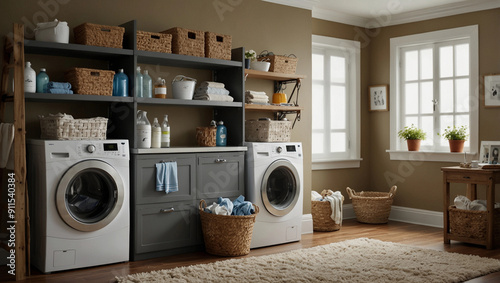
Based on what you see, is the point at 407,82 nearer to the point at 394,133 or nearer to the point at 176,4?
the point at 394,133

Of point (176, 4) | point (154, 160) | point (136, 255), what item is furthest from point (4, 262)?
point (176, 4)

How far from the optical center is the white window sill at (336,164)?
239 inches

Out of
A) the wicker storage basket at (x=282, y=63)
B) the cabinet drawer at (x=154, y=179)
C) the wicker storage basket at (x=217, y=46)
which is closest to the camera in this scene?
the cabinet drawer at (x=154, y=179)

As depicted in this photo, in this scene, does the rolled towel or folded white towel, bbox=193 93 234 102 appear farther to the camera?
folded white towel, bbox=193 93 234 102

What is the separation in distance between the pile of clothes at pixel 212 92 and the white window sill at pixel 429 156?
253 cm

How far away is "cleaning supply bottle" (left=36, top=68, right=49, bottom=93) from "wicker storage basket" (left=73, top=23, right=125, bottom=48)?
374 millimetres

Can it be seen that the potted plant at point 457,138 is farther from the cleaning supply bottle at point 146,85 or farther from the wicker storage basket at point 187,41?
the cleaning supply bottle at point 146,85

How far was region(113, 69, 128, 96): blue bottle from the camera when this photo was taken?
4.11 metres

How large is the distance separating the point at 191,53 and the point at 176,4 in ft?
1.80

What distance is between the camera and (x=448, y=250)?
458 centimetres

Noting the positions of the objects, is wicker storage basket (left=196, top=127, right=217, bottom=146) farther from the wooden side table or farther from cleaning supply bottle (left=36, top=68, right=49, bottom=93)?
the wooden side table

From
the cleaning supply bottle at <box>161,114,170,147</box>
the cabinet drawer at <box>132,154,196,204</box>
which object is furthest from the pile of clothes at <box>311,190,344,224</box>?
the cleaning supply bottle at <box>161,114,170,147</box>

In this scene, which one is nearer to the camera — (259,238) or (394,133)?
(259,238)

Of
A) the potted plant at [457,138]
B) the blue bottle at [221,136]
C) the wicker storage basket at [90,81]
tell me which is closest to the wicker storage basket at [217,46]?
the blue bottle at [221,136]
